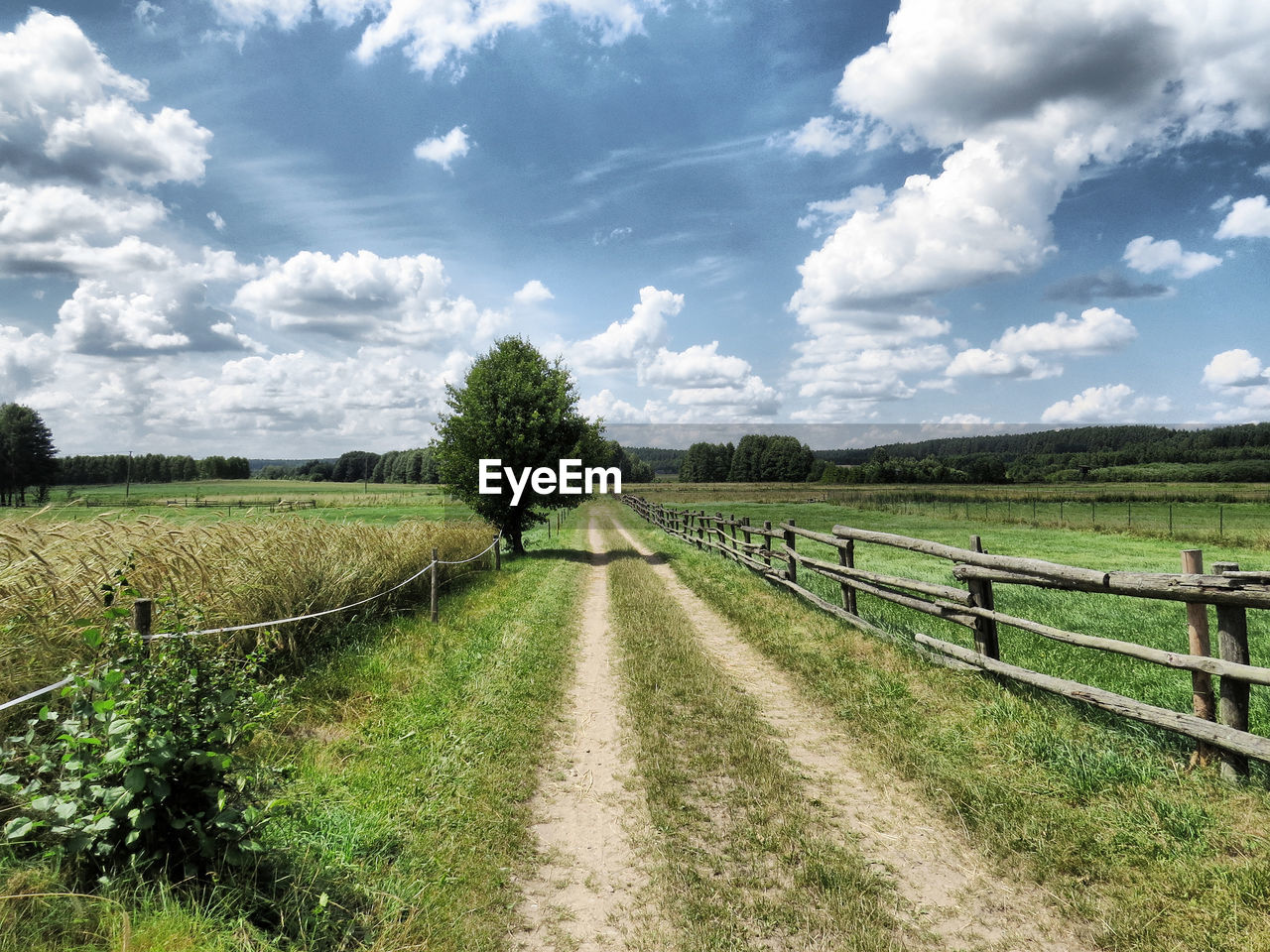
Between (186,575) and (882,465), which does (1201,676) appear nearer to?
Answer: (186,575)

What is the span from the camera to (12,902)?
2.58 metres

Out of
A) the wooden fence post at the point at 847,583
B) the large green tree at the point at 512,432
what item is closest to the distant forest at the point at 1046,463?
the large green tree at the point at 512,432

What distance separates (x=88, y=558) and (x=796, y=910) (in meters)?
7.21

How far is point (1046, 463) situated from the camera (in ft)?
481

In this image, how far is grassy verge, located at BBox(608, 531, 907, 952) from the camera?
10.3 feet

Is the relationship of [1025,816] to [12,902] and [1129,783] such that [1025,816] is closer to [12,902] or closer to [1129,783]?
[1129,783]

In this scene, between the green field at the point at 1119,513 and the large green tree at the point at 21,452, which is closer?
the green field at the point at 1119,513

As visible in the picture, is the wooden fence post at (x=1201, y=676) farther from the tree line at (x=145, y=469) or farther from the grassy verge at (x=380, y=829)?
the tree line at (x=145, y=469)

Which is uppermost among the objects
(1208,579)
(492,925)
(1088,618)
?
(1208,579)

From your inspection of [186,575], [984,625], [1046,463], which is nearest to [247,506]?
[186,575]

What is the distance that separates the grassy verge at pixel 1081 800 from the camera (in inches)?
125

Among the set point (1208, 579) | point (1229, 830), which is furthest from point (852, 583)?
point (1229, 830)

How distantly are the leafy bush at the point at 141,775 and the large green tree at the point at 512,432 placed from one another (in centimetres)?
1766

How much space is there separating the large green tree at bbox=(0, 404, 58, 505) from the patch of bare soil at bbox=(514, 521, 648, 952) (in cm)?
9202
